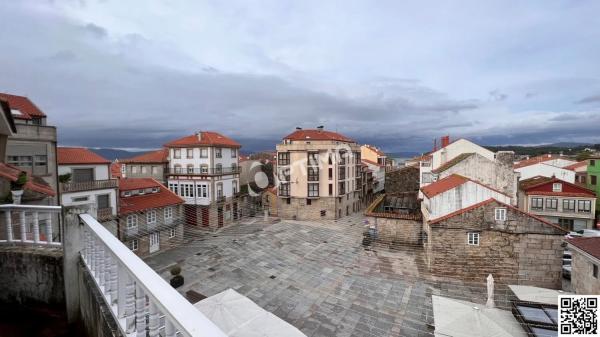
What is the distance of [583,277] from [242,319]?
16.4m

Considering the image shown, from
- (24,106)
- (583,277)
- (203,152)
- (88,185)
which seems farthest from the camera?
(203,152)

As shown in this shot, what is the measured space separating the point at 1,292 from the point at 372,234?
20.4 metres

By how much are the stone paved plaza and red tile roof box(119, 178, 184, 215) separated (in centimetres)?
388

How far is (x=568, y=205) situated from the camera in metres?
25.7

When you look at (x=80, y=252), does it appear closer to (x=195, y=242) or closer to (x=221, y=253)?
(x=221, y=253)

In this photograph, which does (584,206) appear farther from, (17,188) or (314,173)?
(17,188)

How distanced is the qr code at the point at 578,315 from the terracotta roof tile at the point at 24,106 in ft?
86.9

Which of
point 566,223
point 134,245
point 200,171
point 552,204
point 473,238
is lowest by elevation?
point 566,223

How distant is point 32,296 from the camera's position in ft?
13.7

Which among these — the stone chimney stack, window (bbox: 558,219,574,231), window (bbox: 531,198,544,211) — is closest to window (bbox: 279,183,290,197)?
the stone chimney stack

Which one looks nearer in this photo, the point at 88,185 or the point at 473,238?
the point at 473,238

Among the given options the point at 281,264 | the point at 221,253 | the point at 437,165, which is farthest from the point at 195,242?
the point at 437,165

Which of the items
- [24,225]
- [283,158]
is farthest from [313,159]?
[24,225]

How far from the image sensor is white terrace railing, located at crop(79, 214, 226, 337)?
5.02 feet
